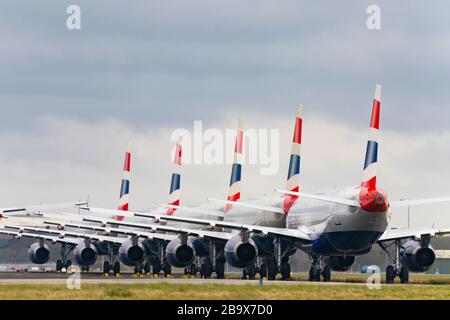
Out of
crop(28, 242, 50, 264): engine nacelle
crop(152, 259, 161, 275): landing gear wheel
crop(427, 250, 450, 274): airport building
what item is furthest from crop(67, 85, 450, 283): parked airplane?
crop(427, 250, 450, 274): airport building

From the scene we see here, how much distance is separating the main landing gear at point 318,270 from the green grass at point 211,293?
2823cm

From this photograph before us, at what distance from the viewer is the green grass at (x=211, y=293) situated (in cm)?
5591

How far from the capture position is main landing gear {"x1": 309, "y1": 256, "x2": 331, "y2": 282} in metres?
95.1

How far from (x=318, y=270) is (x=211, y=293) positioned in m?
38.4

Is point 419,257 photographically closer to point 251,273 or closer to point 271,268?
point 271,268

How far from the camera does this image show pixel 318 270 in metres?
95.8

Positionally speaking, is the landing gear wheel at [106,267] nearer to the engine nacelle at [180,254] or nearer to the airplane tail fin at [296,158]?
the engine nacelle at [180,254]

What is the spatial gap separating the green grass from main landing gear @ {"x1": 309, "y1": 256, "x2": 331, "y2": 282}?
28.2 m

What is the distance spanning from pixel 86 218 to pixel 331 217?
3740 centimetres

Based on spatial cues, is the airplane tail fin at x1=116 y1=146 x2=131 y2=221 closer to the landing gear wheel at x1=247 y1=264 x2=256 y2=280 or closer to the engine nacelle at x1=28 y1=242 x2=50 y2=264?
the engine nacelle at x1=28 y1=242 x2=50 y2=264

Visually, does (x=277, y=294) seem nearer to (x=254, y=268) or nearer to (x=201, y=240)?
(x=254, y=268)

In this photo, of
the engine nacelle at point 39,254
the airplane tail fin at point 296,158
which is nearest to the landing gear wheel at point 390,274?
the airplane tail fin at point 296,158
